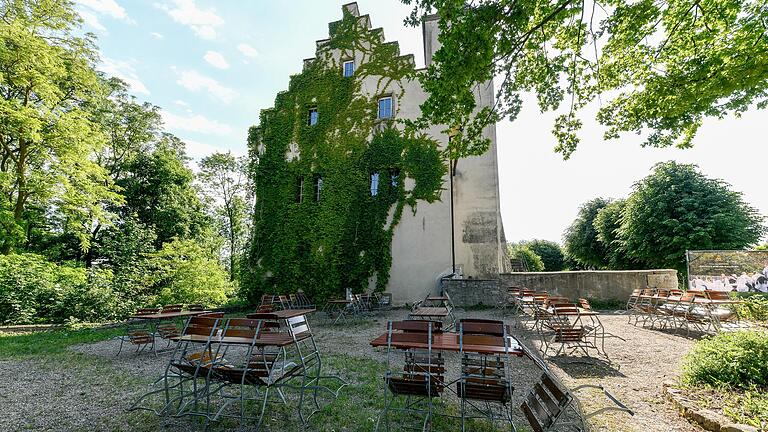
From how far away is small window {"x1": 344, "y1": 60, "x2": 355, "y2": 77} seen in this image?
17.2 m

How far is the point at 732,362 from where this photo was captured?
423 cm

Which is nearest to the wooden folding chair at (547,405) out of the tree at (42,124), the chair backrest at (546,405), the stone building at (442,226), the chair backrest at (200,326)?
the chair backrest at (546,405)

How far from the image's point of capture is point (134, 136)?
22.4 m

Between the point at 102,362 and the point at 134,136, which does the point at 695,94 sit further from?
the point at 134,136

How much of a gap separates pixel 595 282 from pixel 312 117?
15050 millimetres

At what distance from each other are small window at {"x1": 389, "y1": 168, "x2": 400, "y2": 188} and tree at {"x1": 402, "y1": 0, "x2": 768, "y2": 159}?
781cm

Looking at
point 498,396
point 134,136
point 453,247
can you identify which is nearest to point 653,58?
point 498,396

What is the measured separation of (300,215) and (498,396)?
1414cm

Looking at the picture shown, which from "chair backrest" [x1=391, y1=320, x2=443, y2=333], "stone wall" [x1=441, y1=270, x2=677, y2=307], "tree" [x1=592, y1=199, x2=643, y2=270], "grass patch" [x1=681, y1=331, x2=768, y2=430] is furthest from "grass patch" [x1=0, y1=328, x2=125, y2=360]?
"tree" [x1=592, y1=199, x2=643, y2=270]

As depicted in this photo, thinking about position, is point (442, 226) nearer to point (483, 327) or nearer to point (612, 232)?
point (483, 327)

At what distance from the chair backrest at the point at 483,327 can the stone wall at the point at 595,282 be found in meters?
10.3

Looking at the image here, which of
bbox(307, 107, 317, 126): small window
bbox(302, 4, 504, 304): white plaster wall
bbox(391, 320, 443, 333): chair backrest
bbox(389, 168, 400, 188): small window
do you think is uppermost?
bbox(307, 107, 317, 126): small window

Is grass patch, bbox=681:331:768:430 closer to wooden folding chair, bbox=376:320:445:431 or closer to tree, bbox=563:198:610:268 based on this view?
→ wooden folding chair, bbox=376:320:445:431

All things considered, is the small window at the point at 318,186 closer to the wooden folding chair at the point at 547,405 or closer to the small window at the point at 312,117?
the small window at the point at 312,117
